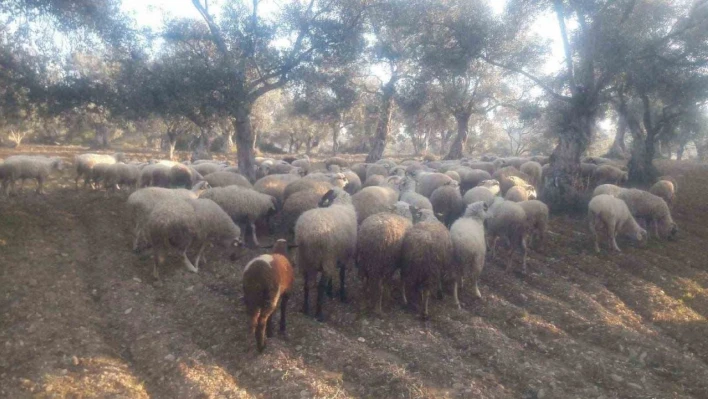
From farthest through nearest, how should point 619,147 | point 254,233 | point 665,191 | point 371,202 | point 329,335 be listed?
point 619,147, point 665,191, point 254,233, point 371,202, point 329,335

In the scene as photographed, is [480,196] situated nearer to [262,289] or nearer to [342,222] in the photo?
[342,222]

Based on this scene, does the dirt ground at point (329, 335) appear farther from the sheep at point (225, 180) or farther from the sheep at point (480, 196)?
the sheep at point (225, 180)

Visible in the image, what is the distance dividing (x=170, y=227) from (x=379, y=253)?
429 centimetres

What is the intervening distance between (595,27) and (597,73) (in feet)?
8.44

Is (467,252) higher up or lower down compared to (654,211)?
lower down

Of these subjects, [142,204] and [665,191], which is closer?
[142,204]

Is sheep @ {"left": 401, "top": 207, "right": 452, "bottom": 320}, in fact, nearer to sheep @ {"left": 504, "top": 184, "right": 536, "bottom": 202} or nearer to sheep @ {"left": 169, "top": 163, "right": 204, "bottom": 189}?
sheep @ {"left": 504, "top": 184, "right": 536, "bottom": 202}

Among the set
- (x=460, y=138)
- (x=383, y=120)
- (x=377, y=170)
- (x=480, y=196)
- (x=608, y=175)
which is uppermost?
(x=383, y=120)

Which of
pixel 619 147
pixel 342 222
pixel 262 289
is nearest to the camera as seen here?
pixel 262 289

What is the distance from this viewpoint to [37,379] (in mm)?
5969

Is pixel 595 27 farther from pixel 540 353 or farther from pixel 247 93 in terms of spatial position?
pixel 540 353

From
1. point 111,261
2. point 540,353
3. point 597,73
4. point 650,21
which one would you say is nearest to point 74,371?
point 111,261

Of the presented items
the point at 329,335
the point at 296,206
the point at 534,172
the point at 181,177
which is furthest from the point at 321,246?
the point at 534,172

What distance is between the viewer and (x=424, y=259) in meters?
8.07
